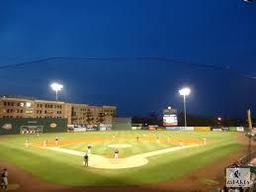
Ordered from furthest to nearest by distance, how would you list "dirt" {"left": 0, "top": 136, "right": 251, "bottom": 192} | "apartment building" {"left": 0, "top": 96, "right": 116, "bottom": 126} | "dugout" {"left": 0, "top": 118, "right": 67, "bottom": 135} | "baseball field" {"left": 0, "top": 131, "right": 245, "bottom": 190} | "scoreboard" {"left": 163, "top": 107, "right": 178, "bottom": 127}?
1. "apartment building" {"left": 0, "top": 96, "right": 116, "bottom": 126}
2. "scoreboard" {"left": 163, "top": 107, "right": 178, "bottom": 127}
3. "dugout" {"left": 0, "top": 118, "right": 67, "bottom": 135}
4. "baseball field" {"left": 0, "top": 131, "right": 245, "bottom": 190}
5. "dirt" {"left": 0, "top": 136, "right": 251, "bottom": 192}

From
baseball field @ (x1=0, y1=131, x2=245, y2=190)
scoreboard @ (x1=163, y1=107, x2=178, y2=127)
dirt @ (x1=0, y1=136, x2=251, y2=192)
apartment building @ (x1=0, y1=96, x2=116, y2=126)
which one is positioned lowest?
dirt @ (x1=0, y1=136, x2=251, y2=192)

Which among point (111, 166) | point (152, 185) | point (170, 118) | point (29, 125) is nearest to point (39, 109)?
point (29, 125)

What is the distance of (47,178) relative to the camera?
27.7 meters

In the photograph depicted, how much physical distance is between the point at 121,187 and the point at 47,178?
6.92 metres

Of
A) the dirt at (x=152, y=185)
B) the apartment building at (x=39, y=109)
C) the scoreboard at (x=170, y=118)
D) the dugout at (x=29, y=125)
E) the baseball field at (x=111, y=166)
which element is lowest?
the dirt at (x=152, y=185)

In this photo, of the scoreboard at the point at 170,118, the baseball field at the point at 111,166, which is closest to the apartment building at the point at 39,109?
the scoreboard at the point at 170,118

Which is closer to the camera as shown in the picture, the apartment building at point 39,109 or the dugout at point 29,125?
the dugout at point 29,125

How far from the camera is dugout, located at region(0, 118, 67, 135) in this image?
73938 mm

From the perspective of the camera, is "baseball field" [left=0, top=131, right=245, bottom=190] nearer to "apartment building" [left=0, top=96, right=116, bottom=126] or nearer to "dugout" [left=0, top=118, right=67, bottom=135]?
"dugout" [left=0, top=118, right=67, bottom=135]

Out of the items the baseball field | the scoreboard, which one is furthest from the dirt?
the scoreboard

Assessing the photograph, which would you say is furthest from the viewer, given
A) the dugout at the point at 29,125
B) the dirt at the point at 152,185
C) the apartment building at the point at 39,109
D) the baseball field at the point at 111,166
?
the apartment building at the point at 39,109

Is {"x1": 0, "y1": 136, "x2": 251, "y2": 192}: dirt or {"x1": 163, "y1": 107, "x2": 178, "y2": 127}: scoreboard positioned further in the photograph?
{"x1": 163, "y1": 107, "x2": 178, "y2": 127}: scoreboard

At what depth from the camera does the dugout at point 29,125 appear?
7394cm

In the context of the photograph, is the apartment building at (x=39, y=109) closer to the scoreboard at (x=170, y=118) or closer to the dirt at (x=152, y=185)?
the scoreboard at (x=170, y=118)
